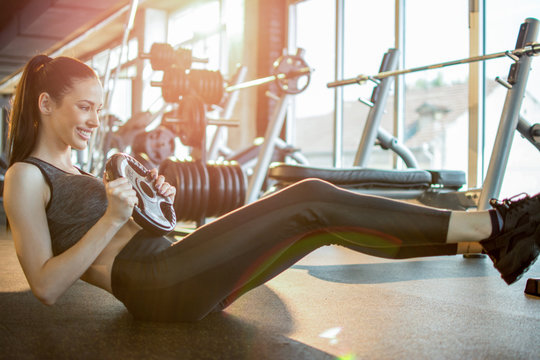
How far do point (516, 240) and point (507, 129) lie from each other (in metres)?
1.79

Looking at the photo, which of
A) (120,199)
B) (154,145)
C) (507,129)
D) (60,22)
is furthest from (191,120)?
(60,22)

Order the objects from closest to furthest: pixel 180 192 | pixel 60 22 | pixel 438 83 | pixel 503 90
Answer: pixel 180 192 → pixel 503 90 → pixel 438 83 → pixel 60 22

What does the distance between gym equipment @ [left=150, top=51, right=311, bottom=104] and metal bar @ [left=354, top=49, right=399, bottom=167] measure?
1.72 ft

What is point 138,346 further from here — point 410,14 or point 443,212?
point 410,14

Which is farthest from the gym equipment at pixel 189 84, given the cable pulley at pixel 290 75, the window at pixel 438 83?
the window at pixel 438 83

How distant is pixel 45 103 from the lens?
1413mm

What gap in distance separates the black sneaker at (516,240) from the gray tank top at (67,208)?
95cm

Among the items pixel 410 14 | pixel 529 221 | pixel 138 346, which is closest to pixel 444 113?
pixel 410 14

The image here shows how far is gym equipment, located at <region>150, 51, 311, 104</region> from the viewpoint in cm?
411

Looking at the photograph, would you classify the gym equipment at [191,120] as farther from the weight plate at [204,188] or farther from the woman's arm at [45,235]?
the woman's arm at [45,235]

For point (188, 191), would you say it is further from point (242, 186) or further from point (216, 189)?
point (242, 186)

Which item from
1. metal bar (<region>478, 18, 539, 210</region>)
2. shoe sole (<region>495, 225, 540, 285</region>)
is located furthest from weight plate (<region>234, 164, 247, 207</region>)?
shoe sole (<region>495, 225, 540, 285</region>)

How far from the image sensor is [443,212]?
131 centimetres

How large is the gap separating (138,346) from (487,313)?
1054 millimetres
